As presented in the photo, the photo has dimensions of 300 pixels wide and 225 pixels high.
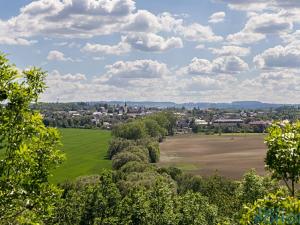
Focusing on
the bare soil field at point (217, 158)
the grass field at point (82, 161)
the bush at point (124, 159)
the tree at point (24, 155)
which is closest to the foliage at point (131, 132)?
the grass field at point (82, 161)

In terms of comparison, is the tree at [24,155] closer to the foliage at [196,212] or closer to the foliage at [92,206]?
the foliage at [196,212]

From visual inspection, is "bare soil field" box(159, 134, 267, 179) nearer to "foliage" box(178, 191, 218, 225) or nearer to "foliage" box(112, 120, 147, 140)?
"foliage" box(112, 120, 147, 140)

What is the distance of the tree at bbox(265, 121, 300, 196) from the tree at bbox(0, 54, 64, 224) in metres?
8.55

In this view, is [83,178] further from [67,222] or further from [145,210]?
[145,210]

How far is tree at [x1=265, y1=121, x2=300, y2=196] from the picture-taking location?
11.6 meters

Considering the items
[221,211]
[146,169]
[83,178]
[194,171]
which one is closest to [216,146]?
[194,171]

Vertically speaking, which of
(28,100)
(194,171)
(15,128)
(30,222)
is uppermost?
(28,100)

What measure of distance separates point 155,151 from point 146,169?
42.3 meters

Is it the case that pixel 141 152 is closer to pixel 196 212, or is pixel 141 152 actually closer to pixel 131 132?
pixel 131 132

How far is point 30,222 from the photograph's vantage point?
52.1 feet

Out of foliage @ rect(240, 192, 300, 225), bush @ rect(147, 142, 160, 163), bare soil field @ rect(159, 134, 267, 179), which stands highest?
foliage @ rect(240, 192, 300, 225)

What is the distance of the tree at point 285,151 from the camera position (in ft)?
38.1

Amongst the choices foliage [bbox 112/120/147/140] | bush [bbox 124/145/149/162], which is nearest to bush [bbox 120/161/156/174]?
bush [bbox 124/145/149/162]

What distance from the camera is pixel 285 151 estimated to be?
459 inches
